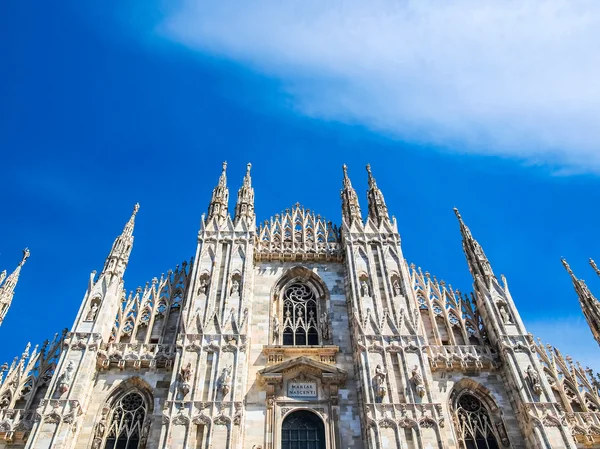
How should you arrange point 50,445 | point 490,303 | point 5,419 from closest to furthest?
point 50,445 < point 5,419 < point 490,303


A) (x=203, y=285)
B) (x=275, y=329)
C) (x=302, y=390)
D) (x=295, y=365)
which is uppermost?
(x=203, y=285)

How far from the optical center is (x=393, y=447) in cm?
1506

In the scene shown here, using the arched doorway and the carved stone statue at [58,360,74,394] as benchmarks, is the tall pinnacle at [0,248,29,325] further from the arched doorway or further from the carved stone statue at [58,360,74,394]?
the arched doorway

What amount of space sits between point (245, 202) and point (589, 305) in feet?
51.9

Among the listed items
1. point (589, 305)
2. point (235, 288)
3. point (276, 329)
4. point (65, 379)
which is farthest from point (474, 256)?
point (65, 379)

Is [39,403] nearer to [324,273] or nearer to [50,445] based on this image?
[50,445]

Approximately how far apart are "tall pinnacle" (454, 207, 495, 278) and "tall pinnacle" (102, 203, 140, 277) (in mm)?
15374

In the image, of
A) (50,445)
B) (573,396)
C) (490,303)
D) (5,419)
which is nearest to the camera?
(50,445)

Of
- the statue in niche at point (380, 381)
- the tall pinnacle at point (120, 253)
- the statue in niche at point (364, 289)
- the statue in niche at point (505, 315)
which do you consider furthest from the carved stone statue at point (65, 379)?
the statue in niche at point (505, 315)

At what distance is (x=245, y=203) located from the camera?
23.6m

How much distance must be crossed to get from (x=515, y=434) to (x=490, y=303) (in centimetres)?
500

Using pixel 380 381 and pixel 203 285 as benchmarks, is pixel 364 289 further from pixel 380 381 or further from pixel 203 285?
pixel 203 285

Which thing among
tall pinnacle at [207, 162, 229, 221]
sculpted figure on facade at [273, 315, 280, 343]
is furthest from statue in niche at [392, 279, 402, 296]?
tall pinnacle at [207, 162, 229, 221]

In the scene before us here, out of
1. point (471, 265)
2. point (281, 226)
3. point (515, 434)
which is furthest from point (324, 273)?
point (515, 434)
